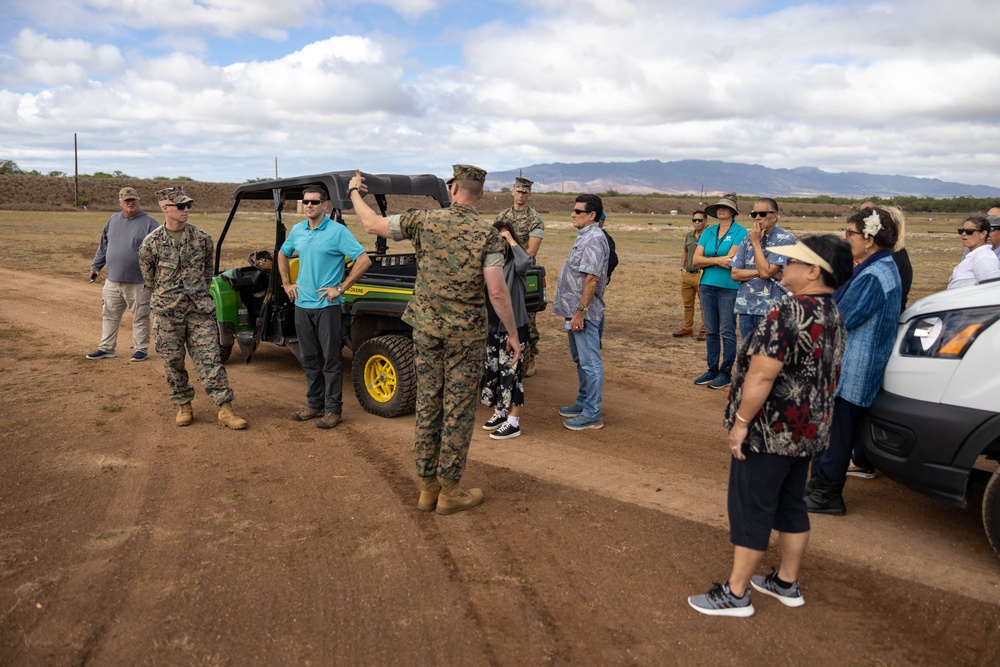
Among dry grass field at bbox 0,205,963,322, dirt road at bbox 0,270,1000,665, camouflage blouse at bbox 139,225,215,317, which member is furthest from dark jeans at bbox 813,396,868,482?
dry grass field at bbox 0,205,963,322

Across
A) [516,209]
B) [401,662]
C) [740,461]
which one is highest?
[516,209]

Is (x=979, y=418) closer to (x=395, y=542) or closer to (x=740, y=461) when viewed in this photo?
Answer: (x=740, y=461)

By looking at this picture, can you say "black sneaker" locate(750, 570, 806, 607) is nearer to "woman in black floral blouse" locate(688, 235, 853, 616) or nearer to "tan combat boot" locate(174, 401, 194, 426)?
"woman in black floral blouse" locate(688, 235, 853, 616)

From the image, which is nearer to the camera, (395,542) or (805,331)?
(805,331)

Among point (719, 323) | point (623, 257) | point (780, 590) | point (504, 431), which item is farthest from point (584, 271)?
point (623, 257)

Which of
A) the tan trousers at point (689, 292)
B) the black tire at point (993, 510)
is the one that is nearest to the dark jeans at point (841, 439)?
the black tire at point (993, 510)

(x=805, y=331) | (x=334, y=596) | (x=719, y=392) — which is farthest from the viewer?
(x=719, y=392)

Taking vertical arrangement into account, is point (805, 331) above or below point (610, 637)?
above

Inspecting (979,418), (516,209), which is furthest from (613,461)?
(516,209)

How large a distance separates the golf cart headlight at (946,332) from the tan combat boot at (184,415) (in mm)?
5219

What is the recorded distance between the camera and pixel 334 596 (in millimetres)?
3316

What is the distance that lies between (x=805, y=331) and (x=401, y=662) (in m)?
2.10

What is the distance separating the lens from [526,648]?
2.96m

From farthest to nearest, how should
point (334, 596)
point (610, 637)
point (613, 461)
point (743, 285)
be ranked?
point (743, 285) < point (613, 461) < point (334, 596) < point (610, 637)
